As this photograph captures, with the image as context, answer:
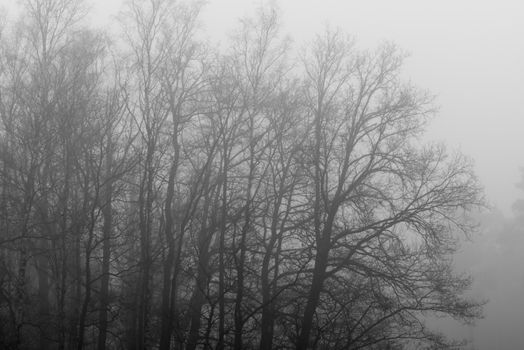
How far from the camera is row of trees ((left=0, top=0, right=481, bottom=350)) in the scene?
15.6 metres

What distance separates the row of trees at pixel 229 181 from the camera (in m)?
15.6

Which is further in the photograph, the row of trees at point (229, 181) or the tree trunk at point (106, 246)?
the tree trunk at point (106, 246)

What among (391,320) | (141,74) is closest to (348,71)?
(141,74)

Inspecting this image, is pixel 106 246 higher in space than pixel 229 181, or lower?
lower

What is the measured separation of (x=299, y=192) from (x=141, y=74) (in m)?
6.14

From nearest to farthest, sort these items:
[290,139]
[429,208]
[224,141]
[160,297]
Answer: [429,208] < [224,141] < [290,139] < [160,297]

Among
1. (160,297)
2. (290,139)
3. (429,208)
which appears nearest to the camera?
(429,208)

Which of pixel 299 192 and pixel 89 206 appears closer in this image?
pixel 89 206

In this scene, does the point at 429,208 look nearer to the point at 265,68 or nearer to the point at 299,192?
the point at 299,192

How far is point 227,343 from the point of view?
15891 millimetres

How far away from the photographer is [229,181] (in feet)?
59.5

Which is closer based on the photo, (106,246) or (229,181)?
(106,246)

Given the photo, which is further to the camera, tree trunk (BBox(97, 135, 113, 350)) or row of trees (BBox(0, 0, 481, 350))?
tree trunk (BBox(97, 135, 113, 350))

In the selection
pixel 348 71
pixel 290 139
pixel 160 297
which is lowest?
pixel 160 297
